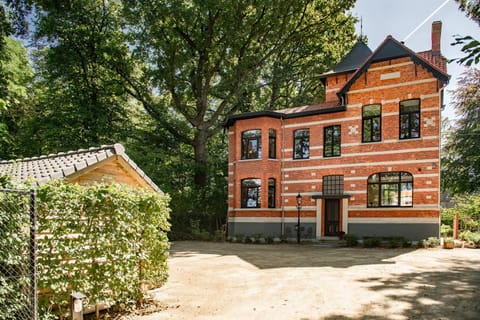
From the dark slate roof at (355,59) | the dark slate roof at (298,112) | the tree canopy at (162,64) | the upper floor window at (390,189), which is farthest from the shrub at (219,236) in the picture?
the dark slate roof at (355,59)

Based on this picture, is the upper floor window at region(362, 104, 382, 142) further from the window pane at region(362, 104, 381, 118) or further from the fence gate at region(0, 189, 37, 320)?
the fence gate at region(0, 189, 37, 320)

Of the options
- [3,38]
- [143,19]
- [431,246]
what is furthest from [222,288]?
[143,19]

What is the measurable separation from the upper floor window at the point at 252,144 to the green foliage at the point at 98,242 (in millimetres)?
14687

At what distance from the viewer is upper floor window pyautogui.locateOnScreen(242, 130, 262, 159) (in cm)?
2209

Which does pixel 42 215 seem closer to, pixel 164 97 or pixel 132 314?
pixel 132 314

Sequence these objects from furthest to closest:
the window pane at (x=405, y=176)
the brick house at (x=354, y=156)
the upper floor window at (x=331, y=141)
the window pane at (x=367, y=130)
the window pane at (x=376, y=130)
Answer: the upper floor window at (x=331, y=141) < the window pane at (x=367, y=130) < the window pane at (x=376, y=130) < the window pane at (x=405, y=176) < the brick house at (x=354, y=156)

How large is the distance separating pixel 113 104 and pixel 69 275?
70.6 feet

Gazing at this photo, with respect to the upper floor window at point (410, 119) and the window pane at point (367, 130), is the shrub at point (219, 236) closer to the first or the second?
the window pane at point (367, 130)

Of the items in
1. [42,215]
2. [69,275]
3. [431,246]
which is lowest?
[431,246]

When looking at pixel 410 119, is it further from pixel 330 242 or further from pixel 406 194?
pixel 330 242

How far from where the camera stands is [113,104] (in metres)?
25.7

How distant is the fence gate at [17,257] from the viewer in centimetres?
489

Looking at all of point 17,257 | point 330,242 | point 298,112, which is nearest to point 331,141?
point 298,112

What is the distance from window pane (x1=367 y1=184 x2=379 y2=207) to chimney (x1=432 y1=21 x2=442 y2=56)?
28.2 ft
